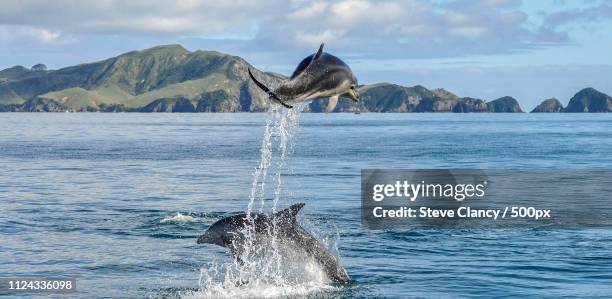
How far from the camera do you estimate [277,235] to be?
21.7 metres

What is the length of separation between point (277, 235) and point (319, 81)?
8.53 metres

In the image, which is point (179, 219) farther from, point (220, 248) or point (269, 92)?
point (269, 92)

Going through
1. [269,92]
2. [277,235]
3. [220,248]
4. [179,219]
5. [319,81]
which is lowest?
[220,248]

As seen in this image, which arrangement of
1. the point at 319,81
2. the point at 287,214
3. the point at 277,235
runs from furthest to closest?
the point at 277,235, the point at 287,214, the point at 319,81

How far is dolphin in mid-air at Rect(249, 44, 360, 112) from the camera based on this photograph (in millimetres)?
13547

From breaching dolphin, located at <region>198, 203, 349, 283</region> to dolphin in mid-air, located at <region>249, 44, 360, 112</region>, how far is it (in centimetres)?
604

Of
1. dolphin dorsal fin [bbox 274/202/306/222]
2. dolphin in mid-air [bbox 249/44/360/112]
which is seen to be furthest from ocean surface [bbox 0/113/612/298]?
dolphin in mid-air [bbox 249/44/360/112]

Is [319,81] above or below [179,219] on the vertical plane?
above

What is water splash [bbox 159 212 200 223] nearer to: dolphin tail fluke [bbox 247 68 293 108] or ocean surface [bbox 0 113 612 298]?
ocean surface [bbox 0 113 612 298]

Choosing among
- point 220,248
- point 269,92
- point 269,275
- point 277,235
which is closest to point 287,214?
point 277,235

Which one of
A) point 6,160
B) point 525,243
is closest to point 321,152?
point 6,160

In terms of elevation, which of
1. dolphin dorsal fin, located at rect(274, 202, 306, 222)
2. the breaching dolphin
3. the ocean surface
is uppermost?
dolphin dorsal fin, located at rect(274, 202, 306, 222)

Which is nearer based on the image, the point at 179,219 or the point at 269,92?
the point at 269,92

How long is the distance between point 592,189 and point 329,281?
3533cm
